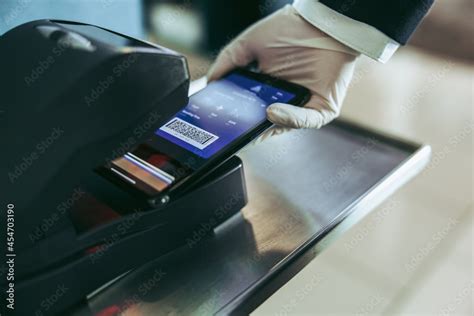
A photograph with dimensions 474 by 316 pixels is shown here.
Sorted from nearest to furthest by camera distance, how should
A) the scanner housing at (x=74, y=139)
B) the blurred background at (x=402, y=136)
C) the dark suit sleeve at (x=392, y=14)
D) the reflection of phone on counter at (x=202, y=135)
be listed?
the scanner housing at (x=74, y=139)
the reflection of phone on counter at (x=202, y=135)
the dark suit sleeve at (x=392, y=14)
the blurred background at (x=402, y=136)

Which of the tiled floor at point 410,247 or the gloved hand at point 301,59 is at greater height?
the gloved hand at point 301,59

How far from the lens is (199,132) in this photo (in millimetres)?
634

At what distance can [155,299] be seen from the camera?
54cm

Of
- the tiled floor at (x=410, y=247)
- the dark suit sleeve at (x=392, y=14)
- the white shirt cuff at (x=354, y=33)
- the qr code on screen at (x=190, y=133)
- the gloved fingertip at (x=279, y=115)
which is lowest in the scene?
the tiled floor at (x=410, y=247)

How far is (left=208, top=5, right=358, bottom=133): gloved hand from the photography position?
0.74 m

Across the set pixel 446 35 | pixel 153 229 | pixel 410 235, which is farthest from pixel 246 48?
pixel 446 35

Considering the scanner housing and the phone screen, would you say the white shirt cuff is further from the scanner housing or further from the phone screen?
the scanner housing

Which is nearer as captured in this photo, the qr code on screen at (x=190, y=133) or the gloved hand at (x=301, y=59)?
the qr code on screen at (x=190, y=133)

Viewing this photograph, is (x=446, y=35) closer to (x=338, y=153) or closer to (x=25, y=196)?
(x=338, y=153)

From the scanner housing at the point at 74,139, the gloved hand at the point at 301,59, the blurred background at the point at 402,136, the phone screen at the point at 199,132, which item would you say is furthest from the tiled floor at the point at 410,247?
the scanner housing at the point at 74,139

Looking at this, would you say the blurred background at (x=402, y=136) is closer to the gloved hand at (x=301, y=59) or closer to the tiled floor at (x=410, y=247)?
the tiled floor at (x=410, y=247)

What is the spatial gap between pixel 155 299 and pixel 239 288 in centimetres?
9

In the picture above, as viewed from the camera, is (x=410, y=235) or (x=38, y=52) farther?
(x=410, y=235)

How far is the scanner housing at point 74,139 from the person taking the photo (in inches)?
18.4
